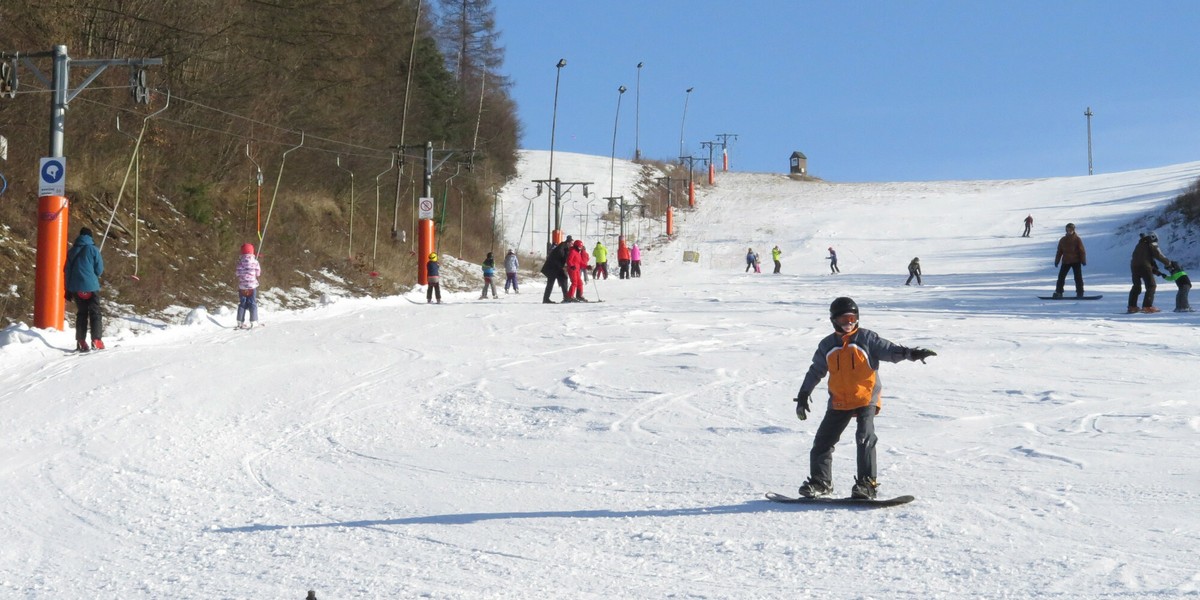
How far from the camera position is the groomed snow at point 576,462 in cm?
575

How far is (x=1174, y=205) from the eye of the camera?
184ft

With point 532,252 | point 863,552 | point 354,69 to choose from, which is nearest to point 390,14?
point 354,69

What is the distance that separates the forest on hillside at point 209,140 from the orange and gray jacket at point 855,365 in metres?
12.4

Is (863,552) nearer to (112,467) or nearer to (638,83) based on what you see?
(112,467)

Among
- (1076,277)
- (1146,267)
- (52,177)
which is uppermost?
(52,177)

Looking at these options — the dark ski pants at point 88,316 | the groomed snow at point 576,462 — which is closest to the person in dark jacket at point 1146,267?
the groomed snow at point 576,462

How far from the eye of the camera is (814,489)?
23.0ft

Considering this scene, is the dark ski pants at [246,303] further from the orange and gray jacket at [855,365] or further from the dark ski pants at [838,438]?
the orange and gray jacket at [855,365]

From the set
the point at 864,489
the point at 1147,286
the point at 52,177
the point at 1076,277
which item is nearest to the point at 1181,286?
the point at 1147,286

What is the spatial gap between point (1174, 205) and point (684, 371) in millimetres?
51470

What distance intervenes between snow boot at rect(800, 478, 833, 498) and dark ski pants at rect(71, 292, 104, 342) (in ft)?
35.4

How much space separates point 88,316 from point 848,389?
11.3 m

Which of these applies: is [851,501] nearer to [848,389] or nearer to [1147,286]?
[848,389]

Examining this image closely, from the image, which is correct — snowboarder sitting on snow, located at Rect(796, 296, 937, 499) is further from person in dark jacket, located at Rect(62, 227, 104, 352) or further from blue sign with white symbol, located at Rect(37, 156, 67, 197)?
blue sign with white symbol, located at Rect(37, 156, 67, 197)
